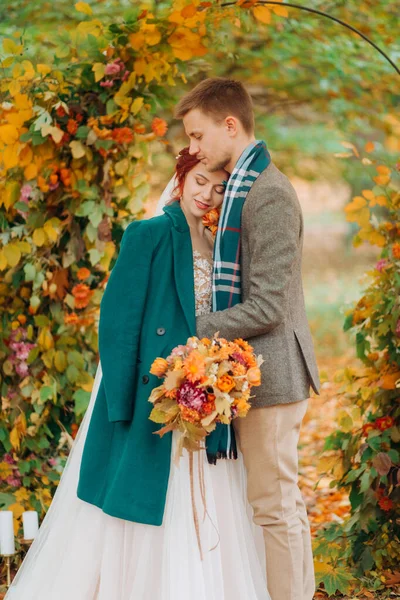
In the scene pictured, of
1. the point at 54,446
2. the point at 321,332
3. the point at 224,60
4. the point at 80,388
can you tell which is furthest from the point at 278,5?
the point at 321,332

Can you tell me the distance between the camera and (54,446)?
3.49m

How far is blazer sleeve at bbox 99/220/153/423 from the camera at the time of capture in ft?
7.72

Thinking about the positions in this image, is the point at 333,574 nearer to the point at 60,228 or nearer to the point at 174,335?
the point at 174,335

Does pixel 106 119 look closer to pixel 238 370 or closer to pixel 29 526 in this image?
pixel 238 370

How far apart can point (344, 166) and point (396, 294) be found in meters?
8.14

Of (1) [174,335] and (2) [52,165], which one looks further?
(2) [52,165]

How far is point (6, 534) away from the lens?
297cm

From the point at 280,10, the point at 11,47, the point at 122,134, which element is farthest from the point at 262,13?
the point at 11,47

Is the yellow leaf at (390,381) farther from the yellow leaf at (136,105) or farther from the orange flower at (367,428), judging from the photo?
the yellow leaf at (136,105)

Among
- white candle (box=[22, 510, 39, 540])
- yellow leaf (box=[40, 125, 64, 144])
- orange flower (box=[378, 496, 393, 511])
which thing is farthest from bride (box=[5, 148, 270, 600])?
orange flower (box=[378, 496, 393, 511])

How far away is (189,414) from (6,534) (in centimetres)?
127

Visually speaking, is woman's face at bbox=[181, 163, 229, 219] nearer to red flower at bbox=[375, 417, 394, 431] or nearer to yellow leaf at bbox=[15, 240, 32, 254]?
yellow leaf at bbox=[15, 240, 32, 254]

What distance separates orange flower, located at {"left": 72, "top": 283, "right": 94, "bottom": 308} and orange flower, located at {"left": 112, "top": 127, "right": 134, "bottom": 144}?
2.06 feet

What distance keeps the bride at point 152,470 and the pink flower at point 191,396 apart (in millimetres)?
267
